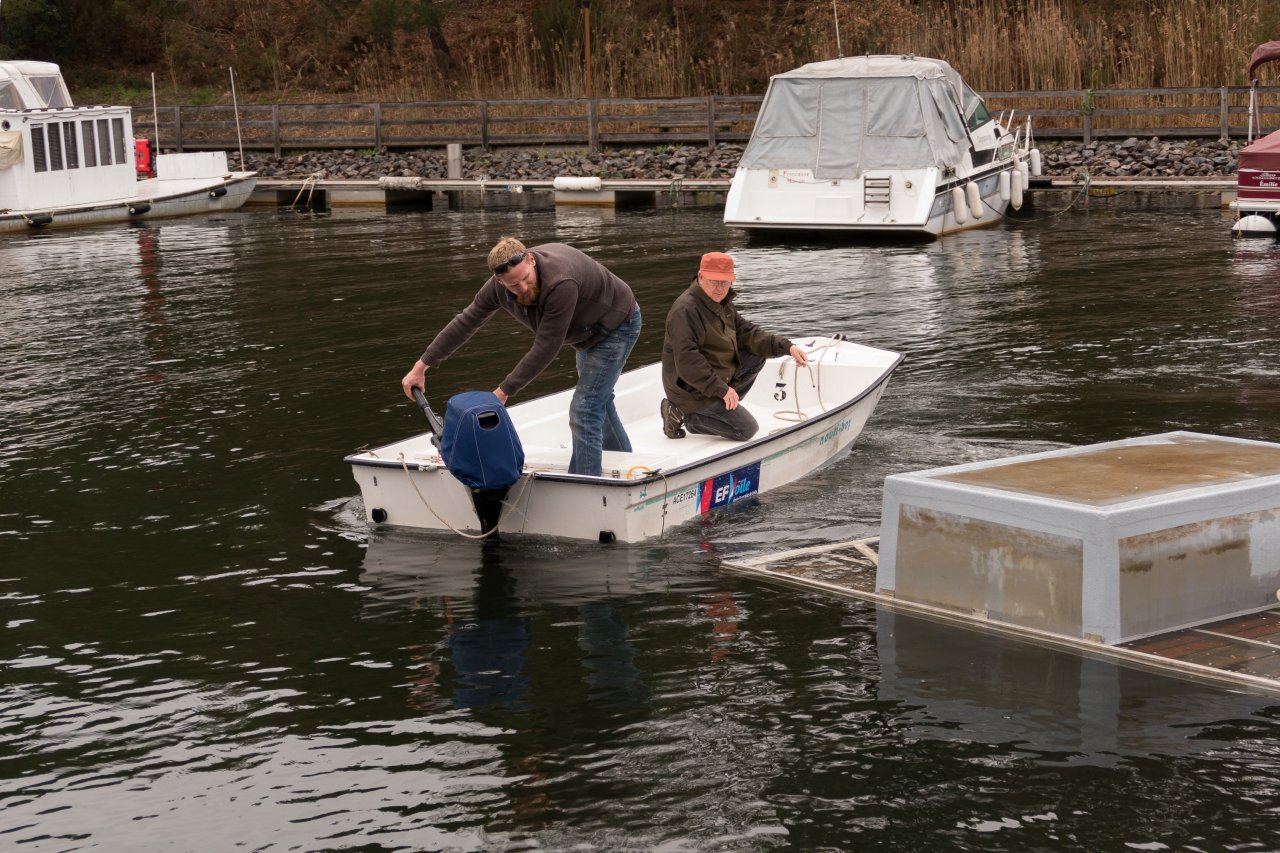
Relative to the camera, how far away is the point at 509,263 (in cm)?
842

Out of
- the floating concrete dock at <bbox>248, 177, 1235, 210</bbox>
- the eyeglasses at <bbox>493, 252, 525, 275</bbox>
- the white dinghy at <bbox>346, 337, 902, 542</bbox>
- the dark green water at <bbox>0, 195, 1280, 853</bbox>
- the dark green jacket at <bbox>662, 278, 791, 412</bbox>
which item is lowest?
the dark green water at <bbox>0, 195, 1280, 853</bbox>

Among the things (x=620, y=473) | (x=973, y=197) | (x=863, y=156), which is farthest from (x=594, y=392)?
(x=973, y=197)

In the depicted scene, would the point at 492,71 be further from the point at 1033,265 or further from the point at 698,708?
the point at 698,708

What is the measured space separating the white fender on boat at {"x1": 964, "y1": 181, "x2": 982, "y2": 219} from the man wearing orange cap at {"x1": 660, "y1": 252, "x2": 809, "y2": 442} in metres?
14.1

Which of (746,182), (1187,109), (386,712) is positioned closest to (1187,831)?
(386,712)

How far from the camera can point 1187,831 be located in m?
5.64

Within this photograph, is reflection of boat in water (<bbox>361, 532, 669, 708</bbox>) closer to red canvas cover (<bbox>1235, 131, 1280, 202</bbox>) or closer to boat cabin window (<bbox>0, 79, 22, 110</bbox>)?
red canvas cover (<bbox>1235, 131, 1280, 202</bbox>)

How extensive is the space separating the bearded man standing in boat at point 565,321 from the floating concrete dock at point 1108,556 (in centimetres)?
191

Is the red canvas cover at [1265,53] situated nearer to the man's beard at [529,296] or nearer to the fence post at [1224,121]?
the fence post at [1224,121]

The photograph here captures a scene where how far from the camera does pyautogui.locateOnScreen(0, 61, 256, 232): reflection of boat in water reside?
93.9 feet

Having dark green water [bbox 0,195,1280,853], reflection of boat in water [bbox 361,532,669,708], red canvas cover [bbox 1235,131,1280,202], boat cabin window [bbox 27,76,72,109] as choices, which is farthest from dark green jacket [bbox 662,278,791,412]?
boat cabin window [bbox 27,76,72,109]

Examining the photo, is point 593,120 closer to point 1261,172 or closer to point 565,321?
point 1261,172

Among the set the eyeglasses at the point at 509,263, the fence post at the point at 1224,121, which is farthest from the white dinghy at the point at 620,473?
the fence post at the point at 1224,121

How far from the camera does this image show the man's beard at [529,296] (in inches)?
340
